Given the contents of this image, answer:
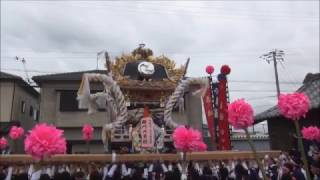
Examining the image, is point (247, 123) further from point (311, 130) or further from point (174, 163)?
point (174, 163)

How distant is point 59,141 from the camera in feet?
17.3

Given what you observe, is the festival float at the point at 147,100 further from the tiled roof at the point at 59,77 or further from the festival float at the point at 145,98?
the tiled roof at the point at 59,77

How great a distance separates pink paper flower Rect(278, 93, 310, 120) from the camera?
4109 millimetres

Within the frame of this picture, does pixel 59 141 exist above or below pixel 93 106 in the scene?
below

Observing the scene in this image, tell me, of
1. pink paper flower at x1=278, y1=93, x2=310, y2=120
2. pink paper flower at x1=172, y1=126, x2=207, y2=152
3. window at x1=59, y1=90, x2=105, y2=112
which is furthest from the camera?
window at x1=59, y1=90, x2=105, y2=112

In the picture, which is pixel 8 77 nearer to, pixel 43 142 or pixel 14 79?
pixel 14 79

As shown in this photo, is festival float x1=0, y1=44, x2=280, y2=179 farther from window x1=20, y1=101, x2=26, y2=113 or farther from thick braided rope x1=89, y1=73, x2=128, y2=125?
window x1=20, y1=101, x2=26, y2=113

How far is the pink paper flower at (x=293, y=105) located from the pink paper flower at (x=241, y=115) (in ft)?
1.39

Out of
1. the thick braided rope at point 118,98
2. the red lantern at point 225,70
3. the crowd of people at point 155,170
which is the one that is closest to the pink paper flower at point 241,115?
the crowd of people at point 155,170

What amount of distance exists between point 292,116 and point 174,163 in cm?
643

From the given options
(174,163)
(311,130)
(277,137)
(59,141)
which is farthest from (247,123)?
(277,137)

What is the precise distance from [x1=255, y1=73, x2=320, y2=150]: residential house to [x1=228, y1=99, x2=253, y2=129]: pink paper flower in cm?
858

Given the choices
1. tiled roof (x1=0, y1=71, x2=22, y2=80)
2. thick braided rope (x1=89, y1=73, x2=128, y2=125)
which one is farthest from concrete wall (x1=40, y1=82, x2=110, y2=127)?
thick braided rope (x1=89, y1=73, x2=128, y2=125)

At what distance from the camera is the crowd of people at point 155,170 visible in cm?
909
